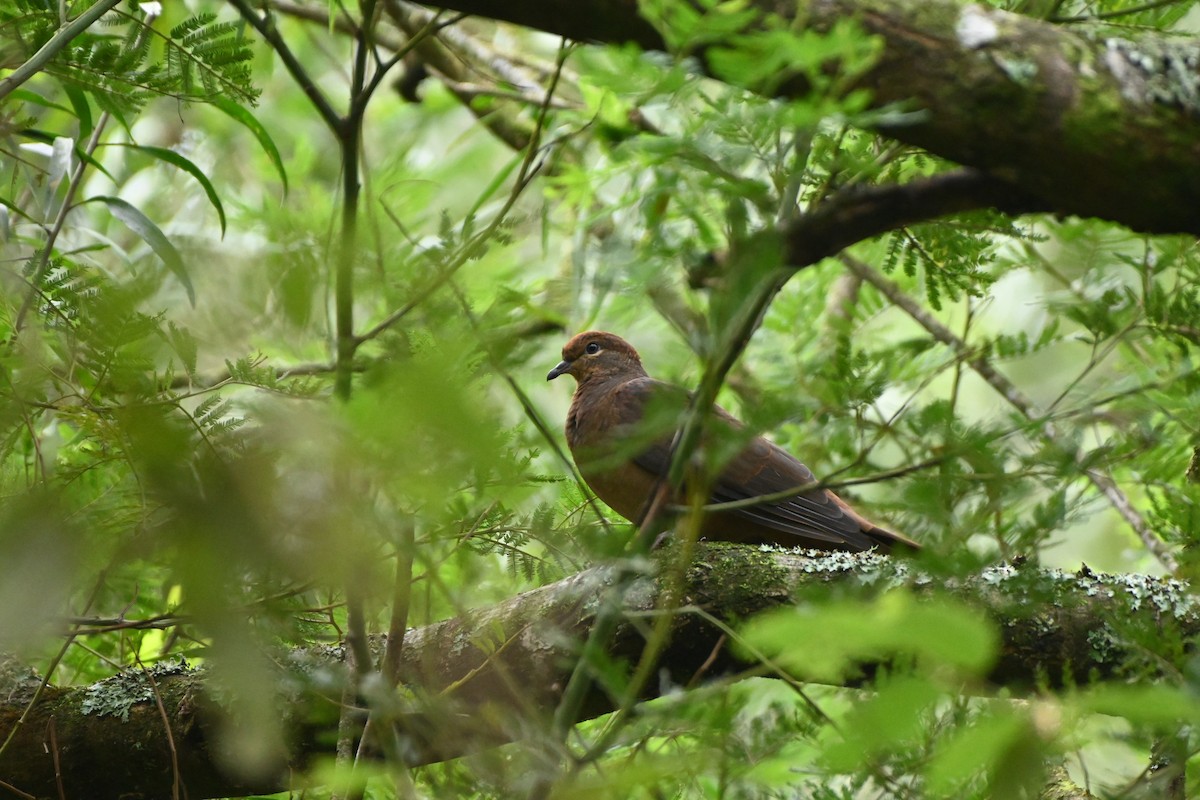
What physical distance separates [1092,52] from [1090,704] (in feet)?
4.77

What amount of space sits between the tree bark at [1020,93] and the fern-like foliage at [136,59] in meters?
0.61

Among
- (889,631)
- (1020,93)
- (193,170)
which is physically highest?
(1020,93)

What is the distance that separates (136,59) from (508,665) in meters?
1.70

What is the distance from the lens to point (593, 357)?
483cm

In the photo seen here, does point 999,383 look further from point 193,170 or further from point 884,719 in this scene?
point 884,719

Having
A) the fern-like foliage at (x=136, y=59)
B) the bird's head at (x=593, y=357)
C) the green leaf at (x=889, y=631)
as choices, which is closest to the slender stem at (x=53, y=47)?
the fern-like foliage at (x=136, y=59)

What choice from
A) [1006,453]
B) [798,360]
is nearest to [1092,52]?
[1006,453]

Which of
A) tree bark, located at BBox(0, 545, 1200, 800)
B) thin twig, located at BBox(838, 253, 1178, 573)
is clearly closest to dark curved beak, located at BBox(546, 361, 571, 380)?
thin twig, located at BBox(838, 253, 1178, 573)

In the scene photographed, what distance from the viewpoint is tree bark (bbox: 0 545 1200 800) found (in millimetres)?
2549

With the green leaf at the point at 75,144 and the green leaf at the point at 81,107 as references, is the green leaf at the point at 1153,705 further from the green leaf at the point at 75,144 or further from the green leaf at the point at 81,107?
the green leaf at the point at 81,107

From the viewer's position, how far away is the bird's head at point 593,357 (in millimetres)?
4801

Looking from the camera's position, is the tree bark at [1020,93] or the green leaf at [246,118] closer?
the tree bark at [1020,93]

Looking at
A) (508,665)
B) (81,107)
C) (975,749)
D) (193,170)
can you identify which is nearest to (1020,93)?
(975,749)

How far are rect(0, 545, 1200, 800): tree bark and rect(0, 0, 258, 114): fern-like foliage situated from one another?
139cm
